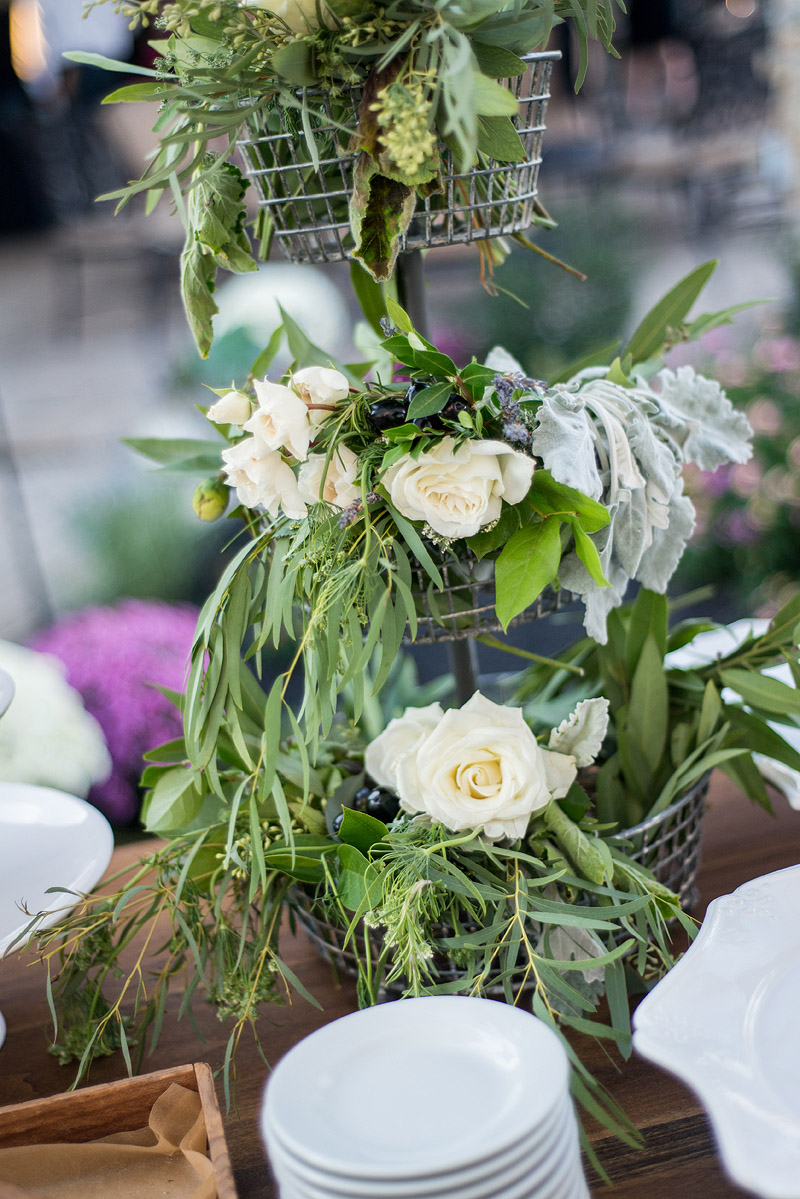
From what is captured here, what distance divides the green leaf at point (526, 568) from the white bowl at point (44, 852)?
285 millimetres

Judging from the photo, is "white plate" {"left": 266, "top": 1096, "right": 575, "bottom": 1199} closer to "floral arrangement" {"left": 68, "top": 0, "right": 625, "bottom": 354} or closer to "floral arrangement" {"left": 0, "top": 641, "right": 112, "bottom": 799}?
"floral arrangement" {"left": 68, "top": 0, "right": 625, "bottom": 354}

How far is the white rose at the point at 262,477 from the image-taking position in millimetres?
473

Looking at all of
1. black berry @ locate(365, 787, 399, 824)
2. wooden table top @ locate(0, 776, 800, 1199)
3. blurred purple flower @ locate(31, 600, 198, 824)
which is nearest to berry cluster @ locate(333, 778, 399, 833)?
black berry @ locate(365, 787, 399, 824)

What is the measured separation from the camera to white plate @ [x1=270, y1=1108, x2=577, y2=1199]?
0.32m

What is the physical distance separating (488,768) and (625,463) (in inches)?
6.9

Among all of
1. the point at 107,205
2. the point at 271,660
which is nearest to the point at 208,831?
the point at 271,660

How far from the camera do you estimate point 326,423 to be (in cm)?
49

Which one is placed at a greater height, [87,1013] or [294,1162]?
[294,1162]

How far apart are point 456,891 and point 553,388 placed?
0.88 feet

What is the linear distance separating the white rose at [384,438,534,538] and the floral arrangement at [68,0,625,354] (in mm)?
95

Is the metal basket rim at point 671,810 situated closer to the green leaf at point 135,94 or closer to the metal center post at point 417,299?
the metal center post at point 417,299

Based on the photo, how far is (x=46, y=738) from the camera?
3.26 feet

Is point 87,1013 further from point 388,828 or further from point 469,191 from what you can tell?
point 469,191

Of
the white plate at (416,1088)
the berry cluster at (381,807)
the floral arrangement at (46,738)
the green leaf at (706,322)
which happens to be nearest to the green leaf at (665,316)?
the green leaf at (706,322)
